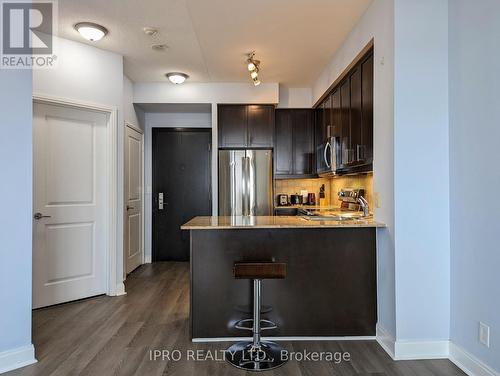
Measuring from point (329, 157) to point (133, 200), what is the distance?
9.95 feet

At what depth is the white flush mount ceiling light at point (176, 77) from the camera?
15.5 ft

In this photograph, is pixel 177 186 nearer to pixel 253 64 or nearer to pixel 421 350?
pixel 253 64

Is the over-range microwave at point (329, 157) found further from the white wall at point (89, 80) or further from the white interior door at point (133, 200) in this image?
the white interior door at point (133, 200)

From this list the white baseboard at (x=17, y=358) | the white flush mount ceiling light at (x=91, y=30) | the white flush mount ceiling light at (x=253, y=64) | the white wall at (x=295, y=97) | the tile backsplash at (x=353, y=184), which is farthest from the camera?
the white wall at (x=295, y=97)

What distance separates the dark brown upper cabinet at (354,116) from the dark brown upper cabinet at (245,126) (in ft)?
3.67

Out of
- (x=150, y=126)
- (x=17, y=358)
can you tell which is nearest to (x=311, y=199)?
(x=150, y=126)

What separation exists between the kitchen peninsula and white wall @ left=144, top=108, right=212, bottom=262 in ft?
10.9

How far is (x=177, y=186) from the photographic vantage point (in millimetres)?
5914

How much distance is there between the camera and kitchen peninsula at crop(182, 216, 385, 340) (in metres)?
2.79

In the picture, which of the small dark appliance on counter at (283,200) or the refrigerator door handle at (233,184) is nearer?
the refrigerator door handle at (233,184)

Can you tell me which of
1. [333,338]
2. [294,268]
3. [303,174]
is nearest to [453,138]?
[294,268]

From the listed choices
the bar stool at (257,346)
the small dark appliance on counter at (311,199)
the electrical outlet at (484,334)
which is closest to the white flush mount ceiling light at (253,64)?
the small dark appliance on counter at (311,199)

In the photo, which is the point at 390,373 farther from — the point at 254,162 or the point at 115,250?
the point at 254,162

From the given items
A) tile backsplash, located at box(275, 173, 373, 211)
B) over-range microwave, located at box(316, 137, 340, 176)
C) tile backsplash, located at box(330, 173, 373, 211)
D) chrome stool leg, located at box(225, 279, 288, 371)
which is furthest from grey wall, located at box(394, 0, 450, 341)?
tile backsplash, located at box(275, 173, 373, 211)
